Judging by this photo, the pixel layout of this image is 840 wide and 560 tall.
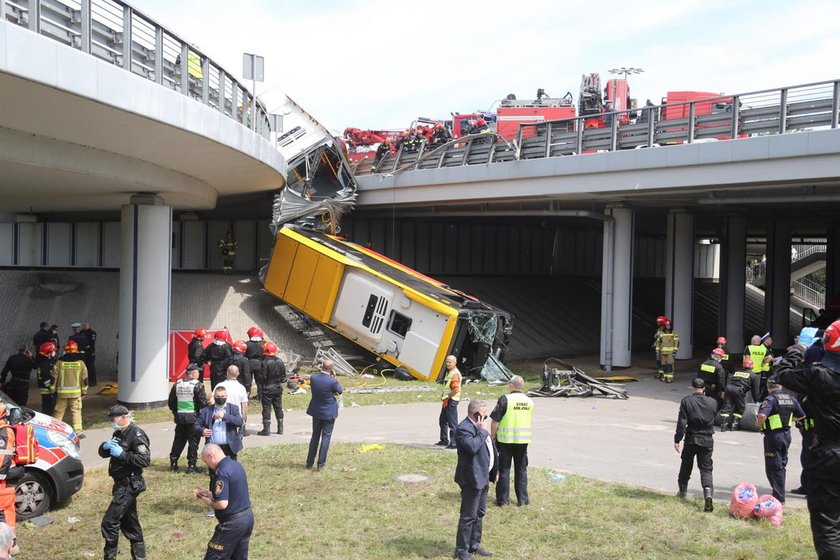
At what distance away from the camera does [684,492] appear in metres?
10.1

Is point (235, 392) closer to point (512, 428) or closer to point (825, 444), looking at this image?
point (512, 428)

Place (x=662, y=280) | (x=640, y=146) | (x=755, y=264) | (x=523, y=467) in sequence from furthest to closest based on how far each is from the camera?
(x=755, y=264), (x=662, y=280), (x=640, y=146), (x=523, y=467)

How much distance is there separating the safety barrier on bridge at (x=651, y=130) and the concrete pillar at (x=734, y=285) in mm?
7276

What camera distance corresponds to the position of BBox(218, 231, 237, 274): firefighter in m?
29.8

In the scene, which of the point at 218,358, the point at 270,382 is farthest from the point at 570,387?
the point at 218,358

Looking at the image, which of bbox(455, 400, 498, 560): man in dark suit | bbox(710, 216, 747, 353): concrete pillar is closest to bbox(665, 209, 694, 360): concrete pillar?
bbox(710, 216, 747, 353): concrete pillar

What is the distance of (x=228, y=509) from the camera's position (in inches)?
264

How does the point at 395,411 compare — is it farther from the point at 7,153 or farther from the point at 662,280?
the point at 662,280

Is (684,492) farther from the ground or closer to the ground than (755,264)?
closer to the ground

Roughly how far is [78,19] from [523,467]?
27.9ft

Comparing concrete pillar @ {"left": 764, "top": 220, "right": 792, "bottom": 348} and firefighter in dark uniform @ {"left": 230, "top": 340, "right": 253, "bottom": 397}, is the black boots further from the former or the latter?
concrete pillar @ {"left": 764, "top": 220, "right": 792, "bottom": 348}

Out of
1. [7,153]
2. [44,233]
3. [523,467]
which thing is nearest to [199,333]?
[7,153]

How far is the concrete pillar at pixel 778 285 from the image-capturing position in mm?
32594

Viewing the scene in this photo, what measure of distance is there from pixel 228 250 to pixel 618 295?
1436 centimetres
